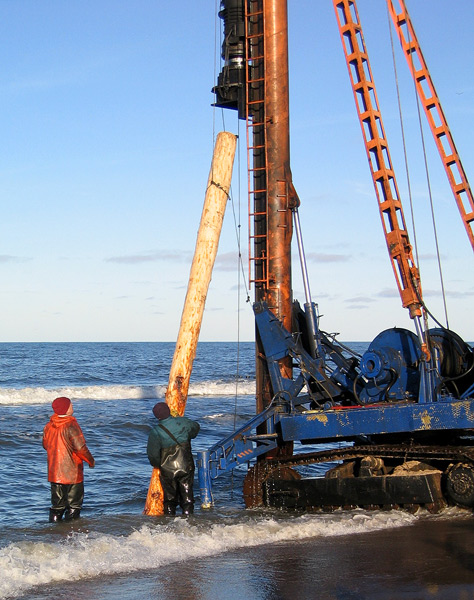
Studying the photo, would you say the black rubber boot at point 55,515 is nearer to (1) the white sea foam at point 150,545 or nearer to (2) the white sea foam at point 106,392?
(1) the white sea foam at point 150,545

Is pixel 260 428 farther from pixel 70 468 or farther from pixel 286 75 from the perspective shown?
pixel 286 75

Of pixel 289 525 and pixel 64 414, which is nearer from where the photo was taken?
pixel 289 525

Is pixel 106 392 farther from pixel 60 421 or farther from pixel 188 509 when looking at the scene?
pixel 60 421

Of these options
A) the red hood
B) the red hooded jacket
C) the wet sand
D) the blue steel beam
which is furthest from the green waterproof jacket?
the wet sand

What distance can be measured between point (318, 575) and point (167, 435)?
4.25 meters

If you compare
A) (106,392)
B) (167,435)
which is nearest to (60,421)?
(167,435)

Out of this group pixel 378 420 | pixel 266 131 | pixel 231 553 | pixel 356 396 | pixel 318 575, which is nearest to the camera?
pixel 318 575

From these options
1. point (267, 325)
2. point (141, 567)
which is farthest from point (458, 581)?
point (267, 325)

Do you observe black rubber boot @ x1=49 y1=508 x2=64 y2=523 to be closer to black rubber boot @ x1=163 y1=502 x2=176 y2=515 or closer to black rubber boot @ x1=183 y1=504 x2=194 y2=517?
black rubber boot @ x1=163 y1=502 x2=176 y2=515

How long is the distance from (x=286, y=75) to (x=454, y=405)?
6.34 m

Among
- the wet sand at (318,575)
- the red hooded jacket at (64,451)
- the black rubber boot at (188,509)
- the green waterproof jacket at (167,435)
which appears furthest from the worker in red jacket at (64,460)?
the wet sand at (318,575)

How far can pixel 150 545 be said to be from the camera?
8.66m

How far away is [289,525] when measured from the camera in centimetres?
976

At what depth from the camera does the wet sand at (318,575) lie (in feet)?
22.5
